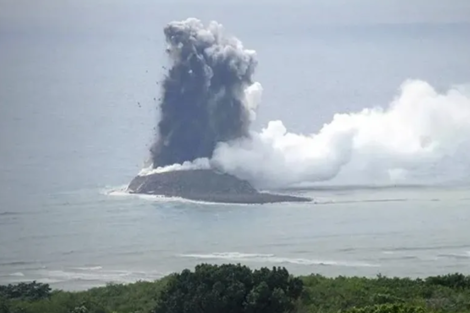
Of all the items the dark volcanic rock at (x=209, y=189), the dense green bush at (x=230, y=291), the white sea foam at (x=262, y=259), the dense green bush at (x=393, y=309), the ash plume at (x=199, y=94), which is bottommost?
the dense green bush at (x=393, y=309)

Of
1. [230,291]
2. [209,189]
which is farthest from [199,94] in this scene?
[230,291]

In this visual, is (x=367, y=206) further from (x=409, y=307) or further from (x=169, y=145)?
(x=409, y=307)

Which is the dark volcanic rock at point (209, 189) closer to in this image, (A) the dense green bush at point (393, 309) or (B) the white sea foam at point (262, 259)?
(B) the white sea foam at point (262, 259)

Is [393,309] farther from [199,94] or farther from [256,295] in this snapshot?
[199,94]

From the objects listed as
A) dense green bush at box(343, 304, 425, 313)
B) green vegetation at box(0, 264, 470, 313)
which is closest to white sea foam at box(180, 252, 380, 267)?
green vegetation at box(0, 264, 470, 313)

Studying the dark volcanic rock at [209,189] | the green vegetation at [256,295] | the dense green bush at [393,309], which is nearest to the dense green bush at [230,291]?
the green vegetation at [256,295]
